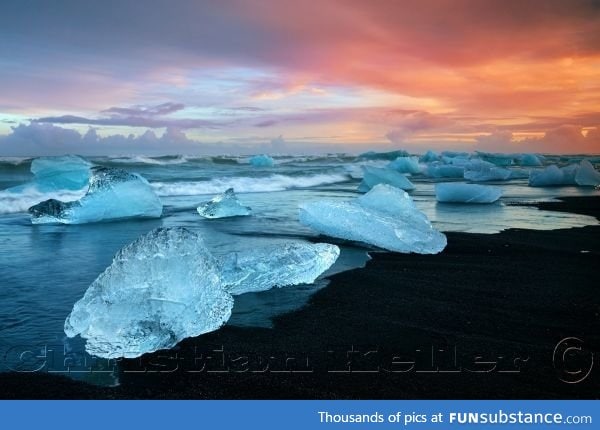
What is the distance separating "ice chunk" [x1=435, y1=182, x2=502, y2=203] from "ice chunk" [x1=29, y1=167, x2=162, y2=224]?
5020 mm

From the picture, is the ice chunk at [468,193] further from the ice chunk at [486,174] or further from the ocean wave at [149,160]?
the ocean wave at [149,160]


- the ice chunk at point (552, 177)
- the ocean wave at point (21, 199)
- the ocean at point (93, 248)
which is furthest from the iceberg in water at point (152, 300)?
the ice chunk at point (552, 177)

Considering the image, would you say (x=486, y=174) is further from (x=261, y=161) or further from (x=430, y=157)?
(x=430, y=157)

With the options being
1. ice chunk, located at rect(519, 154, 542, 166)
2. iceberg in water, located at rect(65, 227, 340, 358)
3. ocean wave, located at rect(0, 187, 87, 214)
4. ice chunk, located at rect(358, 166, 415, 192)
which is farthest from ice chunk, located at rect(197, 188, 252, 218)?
ice chunk, located at rect(519, 154, 542, 166)

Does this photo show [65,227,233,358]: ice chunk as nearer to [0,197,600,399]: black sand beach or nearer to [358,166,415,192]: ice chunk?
[0,197,600,399]: black sand beach

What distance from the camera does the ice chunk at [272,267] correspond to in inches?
122

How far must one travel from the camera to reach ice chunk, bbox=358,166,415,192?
461 inches

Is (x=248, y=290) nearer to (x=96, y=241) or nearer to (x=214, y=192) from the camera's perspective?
(x=96, y=241)

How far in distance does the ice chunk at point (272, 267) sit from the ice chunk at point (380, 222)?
1.11 meters

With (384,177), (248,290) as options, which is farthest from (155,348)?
(384,177)

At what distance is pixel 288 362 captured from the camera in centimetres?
215

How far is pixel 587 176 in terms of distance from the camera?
1339cm

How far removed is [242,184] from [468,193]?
267 inches

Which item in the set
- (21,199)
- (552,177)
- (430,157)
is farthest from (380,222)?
(430,157)
